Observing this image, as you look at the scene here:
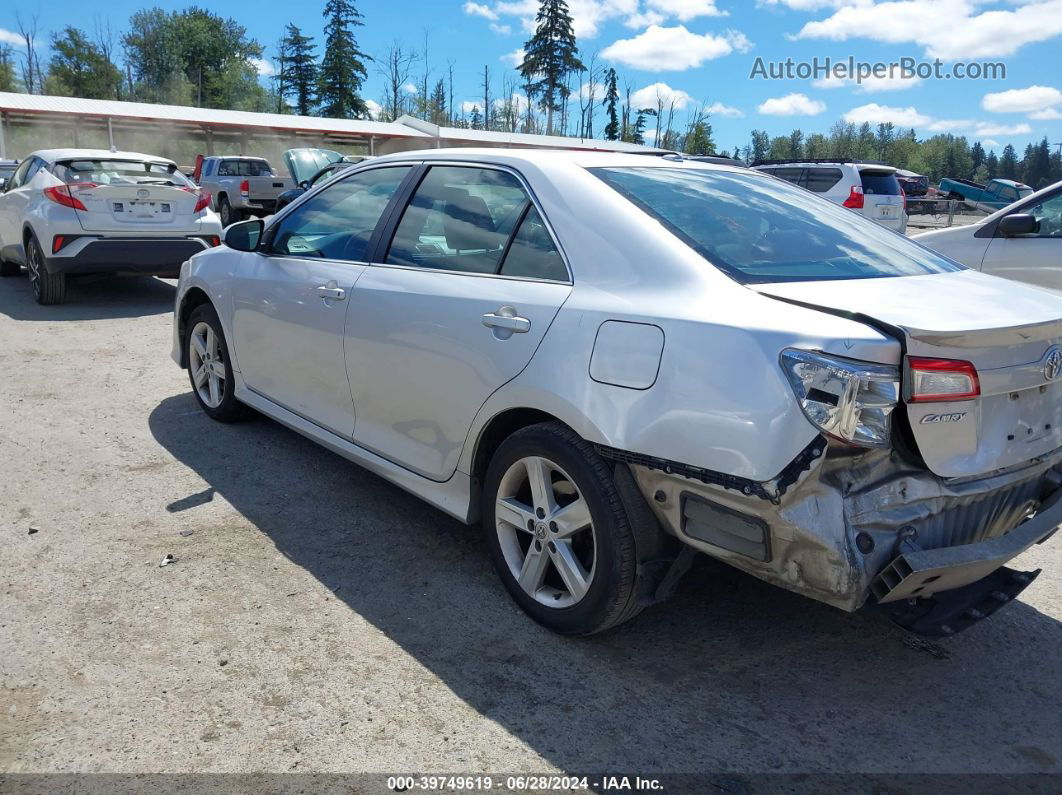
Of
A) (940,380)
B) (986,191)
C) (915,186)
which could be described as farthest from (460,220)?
(986,191)

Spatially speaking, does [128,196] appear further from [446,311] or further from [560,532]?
[560,532]

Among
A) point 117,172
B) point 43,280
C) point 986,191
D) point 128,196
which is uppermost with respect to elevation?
point 986,191

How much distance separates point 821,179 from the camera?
16266 mm

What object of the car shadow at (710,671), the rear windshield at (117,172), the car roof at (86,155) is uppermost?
the car roof at (86,155)

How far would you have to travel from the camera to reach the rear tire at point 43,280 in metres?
9.12

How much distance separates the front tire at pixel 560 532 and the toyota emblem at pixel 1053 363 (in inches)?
54.4

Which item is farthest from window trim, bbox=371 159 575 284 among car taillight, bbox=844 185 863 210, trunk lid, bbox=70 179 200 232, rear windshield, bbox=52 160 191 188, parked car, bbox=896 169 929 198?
parked car, bbox=896 169 929 198

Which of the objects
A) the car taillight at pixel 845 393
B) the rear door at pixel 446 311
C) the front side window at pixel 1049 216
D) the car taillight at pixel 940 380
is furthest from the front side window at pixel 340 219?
the front side window at pixel 1049 216

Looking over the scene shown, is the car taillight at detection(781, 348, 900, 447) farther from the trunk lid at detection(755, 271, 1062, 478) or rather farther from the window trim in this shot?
the window trim

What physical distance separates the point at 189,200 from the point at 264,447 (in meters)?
5.66

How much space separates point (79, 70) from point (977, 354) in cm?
8393

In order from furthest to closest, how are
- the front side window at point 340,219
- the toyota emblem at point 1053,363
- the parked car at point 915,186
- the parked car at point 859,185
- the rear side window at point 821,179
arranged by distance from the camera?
the parked car at point 915,186
the rear side window at point 821,179
the parked car at point 859,185
the front side window at point 340,219
the toyota emblem at point 1053,363

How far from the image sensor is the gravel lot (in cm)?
248

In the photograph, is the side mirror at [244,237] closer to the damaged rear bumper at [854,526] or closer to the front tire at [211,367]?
the front tire at [211,367]
